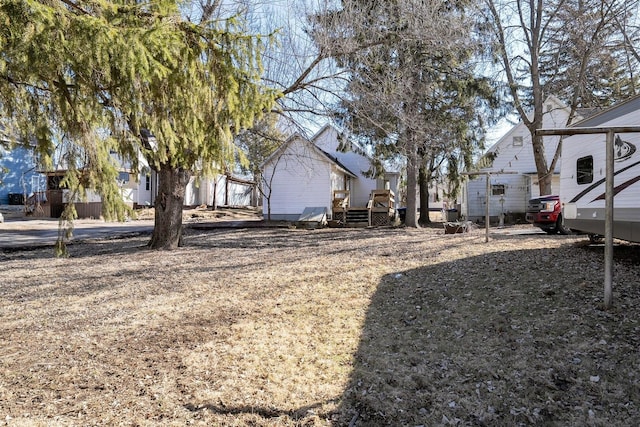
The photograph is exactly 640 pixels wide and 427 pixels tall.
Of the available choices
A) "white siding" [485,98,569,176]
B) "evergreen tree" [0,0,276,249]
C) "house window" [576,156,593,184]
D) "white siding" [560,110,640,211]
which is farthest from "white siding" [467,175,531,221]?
"evergreen tree" [0,0,276,249]

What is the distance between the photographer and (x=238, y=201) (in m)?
38.3

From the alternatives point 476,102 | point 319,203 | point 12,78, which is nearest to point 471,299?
point 12,78

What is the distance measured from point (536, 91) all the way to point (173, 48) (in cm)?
1490

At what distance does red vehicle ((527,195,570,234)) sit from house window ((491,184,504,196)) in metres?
9.87

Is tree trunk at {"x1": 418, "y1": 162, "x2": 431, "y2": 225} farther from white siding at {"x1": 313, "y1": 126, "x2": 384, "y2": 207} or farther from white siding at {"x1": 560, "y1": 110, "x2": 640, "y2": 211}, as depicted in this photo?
white siding at {"x1": 560, "y1": 110, "x2": 640, "y2": 211}

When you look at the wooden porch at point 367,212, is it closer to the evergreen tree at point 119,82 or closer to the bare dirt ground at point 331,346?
the bare dirt ground at point 331,346

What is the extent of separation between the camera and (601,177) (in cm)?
709

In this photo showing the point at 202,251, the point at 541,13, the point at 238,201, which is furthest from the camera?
the point at 238,201

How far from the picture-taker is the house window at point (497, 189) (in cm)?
2191

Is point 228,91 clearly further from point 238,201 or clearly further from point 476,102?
point 238,201

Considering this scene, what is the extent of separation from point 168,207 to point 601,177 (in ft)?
30.6

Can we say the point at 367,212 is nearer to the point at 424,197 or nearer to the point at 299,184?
the point at 424,197

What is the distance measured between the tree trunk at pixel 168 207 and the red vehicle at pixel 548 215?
9.74 meters

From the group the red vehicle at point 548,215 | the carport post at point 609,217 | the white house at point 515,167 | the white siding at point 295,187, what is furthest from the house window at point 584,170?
the white house at point 515,167
